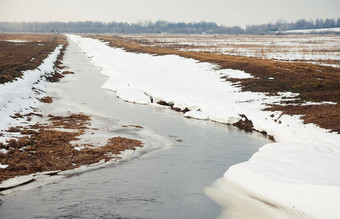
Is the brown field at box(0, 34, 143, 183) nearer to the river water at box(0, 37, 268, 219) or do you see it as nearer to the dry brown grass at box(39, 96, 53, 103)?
the river water at box(0, 37, 268, 219)

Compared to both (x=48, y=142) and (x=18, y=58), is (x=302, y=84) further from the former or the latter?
(x=18, y=58)

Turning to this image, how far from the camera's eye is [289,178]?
12055 mm

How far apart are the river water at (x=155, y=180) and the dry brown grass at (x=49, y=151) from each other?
3.96ft

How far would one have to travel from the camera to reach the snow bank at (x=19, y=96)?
1971 cm

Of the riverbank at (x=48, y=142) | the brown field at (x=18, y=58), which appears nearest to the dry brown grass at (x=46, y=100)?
the riverbank at (x=48, y=142)

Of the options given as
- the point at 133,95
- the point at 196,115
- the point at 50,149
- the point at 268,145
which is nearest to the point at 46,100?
the point at 133,95

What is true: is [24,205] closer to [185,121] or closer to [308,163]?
[308,163]

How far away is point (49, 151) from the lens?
1505 centimetres

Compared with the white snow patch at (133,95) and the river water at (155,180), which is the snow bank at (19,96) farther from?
the white snow patch at (133,95)

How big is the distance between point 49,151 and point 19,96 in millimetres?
11856

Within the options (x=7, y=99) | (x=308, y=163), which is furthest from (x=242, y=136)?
(x=7, y=99)

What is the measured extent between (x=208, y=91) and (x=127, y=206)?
19.8 m

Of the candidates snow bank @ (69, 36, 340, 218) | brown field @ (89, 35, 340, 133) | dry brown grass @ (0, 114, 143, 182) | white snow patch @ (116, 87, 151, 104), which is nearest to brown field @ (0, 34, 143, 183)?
dry brown grass @ (0, 114, 143, 182)

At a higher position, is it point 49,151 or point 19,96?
point 19,96
